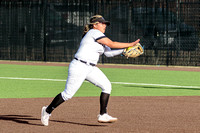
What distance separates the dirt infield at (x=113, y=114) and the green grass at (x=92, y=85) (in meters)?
1.31

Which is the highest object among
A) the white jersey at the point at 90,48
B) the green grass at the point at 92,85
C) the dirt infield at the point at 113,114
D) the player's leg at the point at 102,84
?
the white jersey at the point at 90,48

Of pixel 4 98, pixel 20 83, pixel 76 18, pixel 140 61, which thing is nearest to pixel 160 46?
pixel 140 61

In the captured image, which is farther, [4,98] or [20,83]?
[20,83]

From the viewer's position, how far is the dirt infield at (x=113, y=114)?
915 cm

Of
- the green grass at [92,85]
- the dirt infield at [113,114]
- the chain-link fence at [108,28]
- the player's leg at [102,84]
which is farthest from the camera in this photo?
the chain-link fence at [108,28]

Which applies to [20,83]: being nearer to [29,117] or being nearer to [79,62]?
[29,117]

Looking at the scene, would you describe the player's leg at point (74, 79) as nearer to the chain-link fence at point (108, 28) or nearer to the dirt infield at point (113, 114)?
the dirt infield at point (113, 114)

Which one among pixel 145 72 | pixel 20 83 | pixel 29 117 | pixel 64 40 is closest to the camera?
pixel 29 117

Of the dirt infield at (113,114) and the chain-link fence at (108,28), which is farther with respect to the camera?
the chain-link fence at (108,28)

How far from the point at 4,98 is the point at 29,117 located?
3.10 m

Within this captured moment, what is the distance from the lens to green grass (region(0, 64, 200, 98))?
14570 mm

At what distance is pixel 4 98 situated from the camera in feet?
43.5

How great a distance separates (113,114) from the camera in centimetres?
1081

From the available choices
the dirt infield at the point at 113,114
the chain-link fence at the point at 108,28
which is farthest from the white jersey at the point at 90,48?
the chain-link fence at the point at 108,28
